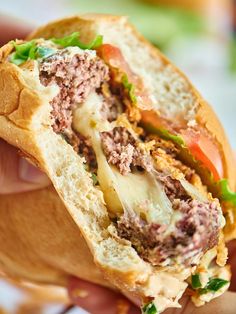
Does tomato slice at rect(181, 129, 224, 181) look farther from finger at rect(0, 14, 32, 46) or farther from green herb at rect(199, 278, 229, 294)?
finger at rect(0, 14, 32, 46)

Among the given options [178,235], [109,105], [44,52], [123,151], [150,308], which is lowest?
[150,308]

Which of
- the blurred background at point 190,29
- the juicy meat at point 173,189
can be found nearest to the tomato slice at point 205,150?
the juicy meat at point 173,189

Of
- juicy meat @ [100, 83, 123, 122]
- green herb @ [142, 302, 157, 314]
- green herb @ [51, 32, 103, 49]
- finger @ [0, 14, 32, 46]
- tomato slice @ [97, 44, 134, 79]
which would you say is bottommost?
green herb @ [142, 302, 157, 314]

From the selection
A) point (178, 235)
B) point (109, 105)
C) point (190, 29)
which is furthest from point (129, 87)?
point (190, 29)

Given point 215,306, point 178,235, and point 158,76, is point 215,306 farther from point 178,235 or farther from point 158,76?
point 158,76

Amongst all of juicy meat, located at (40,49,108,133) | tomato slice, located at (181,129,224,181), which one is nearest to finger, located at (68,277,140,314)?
tomato slice, located at (181,129,224,181)
